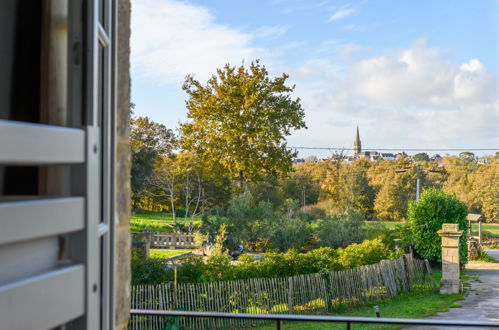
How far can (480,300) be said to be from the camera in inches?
362

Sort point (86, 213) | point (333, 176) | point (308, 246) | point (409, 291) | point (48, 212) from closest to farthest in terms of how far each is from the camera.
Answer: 1. point (48, 212)
2. point (86, 213)
3. point (409, 291)
4. point (308, 246)
5. point (333, 176)

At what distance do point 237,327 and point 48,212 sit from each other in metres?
7.03

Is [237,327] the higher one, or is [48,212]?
[48,212]

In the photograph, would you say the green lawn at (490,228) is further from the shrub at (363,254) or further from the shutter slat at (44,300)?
the shutter slat at (44,300)

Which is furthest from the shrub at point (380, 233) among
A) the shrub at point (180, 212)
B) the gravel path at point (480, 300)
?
the shrub at point (180, 212)

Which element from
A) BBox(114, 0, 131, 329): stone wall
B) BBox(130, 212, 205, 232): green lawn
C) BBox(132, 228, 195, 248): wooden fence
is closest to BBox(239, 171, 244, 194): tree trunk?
BBox(130, 212, 205, 232): green lawn

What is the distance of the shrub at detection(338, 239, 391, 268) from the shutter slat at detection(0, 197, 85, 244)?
29.4 ft

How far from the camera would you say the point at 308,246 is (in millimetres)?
13477

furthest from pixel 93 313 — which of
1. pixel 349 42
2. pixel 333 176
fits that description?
pixel 349 42

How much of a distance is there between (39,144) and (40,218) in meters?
0.09

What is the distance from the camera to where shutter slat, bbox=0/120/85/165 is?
0.54 metres

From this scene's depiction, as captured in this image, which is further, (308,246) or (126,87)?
(308,246)

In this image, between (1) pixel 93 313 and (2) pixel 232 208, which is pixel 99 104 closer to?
(1) pixel 93 313

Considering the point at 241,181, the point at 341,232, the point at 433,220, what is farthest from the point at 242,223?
the point at 433,220
